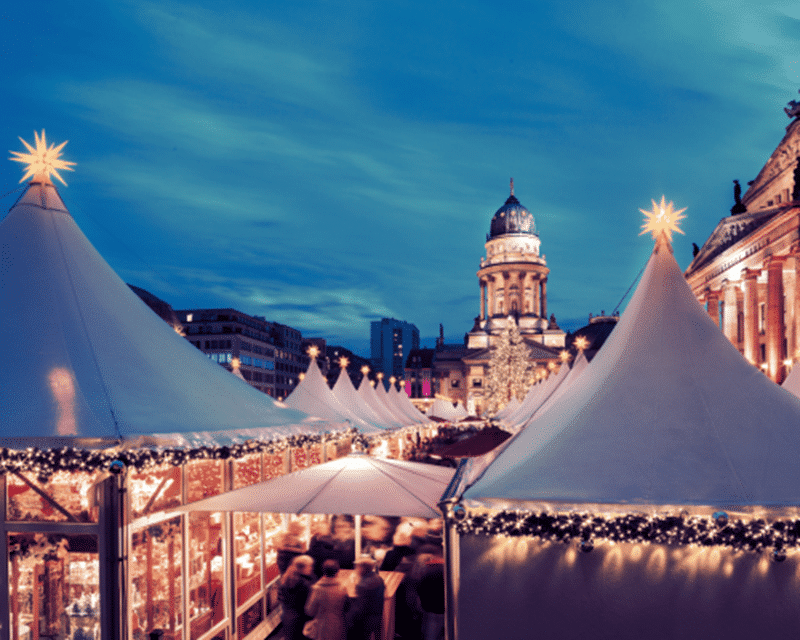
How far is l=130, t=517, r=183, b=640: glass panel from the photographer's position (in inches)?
273

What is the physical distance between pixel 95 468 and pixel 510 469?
4.07 meters

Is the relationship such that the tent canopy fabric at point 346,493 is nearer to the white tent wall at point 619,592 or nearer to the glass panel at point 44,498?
the glass panel at point 44,498

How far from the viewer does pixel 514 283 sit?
114375 millimetres

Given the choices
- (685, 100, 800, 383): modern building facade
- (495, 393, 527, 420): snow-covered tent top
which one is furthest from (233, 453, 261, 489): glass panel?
(495, 393, 527, 420): snow-covered tent top

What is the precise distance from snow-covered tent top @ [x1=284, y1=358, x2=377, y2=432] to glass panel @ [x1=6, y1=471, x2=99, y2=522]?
32.2 ft

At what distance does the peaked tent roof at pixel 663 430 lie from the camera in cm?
543

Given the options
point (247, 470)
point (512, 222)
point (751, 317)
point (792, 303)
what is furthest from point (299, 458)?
point (512, 222)

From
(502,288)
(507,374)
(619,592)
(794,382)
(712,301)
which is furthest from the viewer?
(502,288)

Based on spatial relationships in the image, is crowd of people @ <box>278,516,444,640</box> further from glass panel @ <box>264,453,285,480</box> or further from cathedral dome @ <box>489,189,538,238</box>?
cathedral dome @ <box>489,189,538,238</box>

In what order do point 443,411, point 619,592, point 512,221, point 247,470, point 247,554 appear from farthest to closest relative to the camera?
point 512,221 < point 443,411 < point 247,470 < point 247,554 < point 619,592

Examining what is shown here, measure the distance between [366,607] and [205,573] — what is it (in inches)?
95.7

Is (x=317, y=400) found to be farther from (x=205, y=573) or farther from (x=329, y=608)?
(x=329, y=608)

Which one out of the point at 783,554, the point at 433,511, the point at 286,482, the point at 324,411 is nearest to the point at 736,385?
the point at 783,554

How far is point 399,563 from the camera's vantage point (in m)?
9.57
